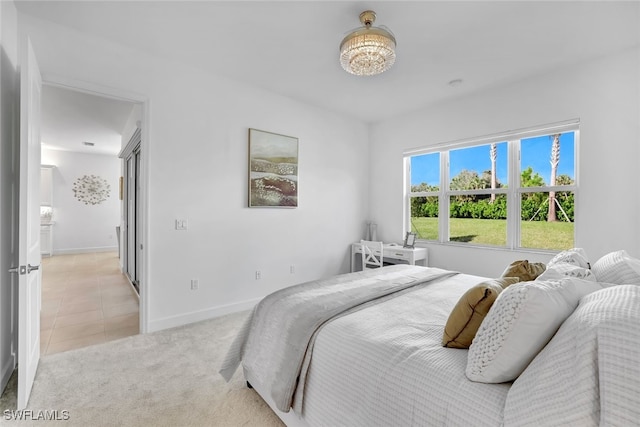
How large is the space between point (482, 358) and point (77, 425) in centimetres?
206

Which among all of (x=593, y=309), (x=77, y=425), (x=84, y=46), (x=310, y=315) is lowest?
(x=77, y=425)

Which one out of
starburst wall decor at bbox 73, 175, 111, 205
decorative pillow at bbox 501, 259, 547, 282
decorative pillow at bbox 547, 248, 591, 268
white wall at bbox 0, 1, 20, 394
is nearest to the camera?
decorative pillow at bbox 501, 259, 547, 282

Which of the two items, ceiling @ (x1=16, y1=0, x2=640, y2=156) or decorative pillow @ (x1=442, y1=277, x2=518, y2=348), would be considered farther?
ceiling @ (x1=16, y1=0, x2=640, y2=156)

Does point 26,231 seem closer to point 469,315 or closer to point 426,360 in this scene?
point 426,360

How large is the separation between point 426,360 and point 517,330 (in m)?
0.33

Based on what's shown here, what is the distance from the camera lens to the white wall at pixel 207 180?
263cm

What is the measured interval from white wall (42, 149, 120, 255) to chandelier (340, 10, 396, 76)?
797 cm

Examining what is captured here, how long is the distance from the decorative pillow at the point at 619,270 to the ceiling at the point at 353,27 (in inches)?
71.3

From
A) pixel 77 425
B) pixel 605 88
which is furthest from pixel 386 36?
pixel 77 425

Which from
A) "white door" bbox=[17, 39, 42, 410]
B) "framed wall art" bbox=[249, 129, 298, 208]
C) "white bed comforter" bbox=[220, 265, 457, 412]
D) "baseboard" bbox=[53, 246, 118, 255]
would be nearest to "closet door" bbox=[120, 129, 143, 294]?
"framed wall art" bbox=[249, 129, 298, 208]

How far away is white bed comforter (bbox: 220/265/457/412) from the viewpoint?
1.42 meters

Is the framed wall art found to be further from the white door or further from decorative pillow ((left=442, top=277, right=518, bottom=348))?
decorative pillow ((left=442, top=277, right=518, bottom=348))

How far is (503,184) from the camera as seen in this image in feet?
11.8

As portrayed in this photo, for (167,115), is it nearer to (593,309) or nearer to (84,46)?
(84,46)
